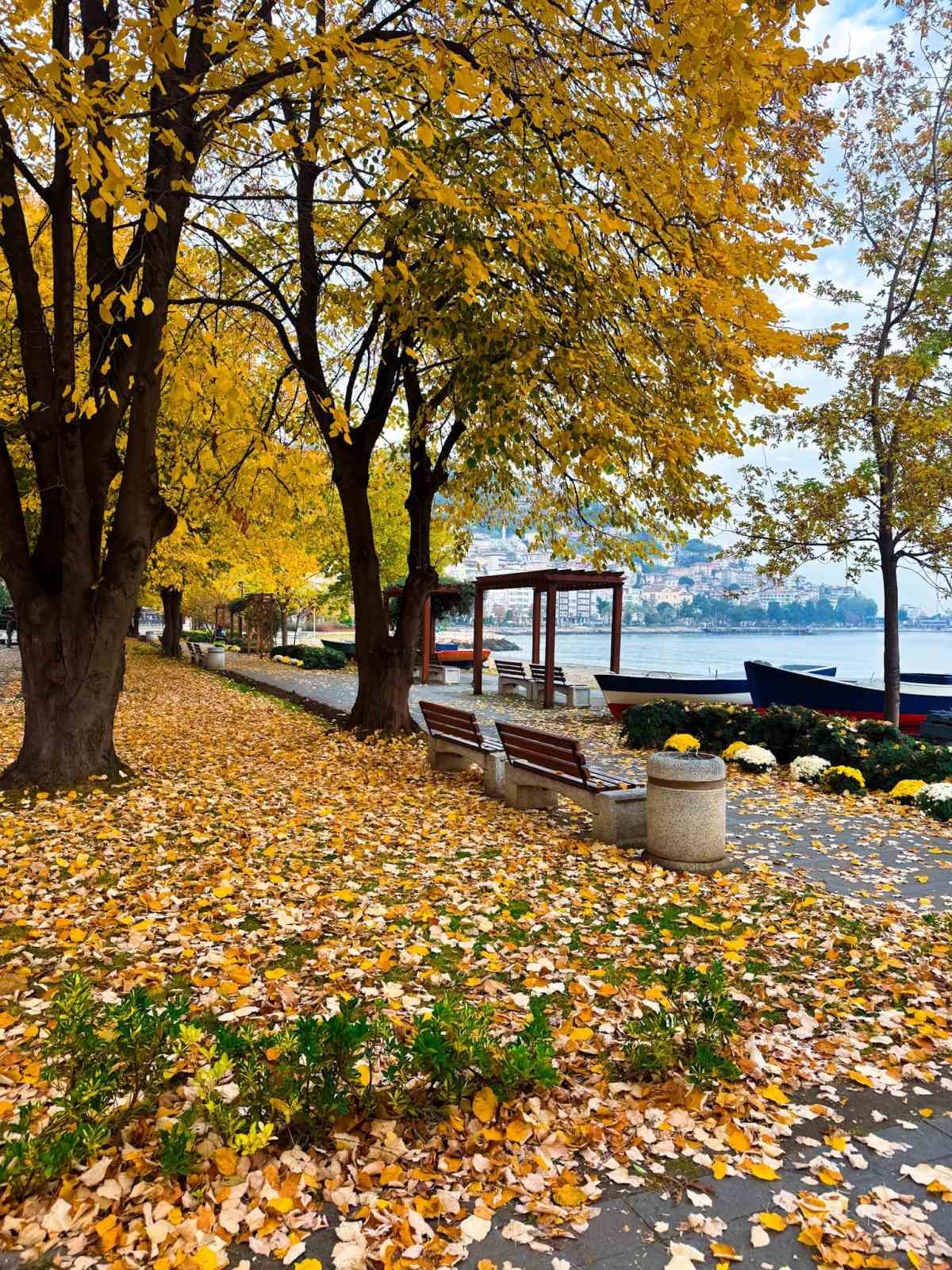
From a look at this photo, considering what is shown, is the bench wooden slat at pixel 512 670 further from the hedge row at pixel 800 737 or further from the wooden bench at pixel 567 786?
the wooden bench at pixel 567 786

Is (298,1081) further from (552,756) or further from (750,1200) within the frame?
(552,756)

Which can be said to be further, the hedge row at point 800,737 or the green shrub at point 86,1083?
the hedge row at point 800,737

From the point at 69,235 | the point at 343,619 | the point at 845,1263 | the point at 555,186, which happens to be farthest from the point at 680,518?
the point at 343,619

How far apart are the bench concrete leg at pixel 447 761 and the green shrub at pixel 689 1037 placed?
19.7 ft

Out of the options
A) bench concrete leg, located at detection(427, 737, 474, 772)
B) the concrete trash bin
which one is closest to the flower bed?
bench concrete leg, located at detection(427, 737, 474, 772)

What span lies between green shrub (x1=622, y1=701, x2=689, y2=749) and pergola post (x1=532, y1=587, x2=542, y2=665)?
11.0 meters

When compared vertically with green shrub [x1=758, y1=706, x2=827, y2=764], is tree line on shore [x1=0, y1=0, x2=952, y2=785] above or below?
above

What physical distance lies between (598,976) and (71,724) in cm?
578

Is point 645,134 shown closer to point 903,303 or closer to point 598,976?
point 598,976

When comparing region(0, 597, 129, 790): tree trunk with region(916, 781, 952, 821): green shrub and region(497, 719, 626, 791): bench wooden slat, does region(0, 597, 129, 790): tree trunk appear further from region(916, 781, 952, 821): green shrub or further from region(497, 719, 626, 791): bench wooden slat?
region(916, 781, 952, 821): green shrub

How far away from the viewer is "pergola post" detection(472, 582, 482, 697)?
22.2 meters

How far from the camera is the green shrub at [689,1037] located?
10.8 feet

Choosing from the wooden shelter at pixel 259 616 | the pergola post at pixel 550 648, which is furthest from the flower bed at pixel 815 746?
the wooden shelter at pixel 259 616

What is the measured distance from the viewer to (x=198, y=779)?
29.0 ft
